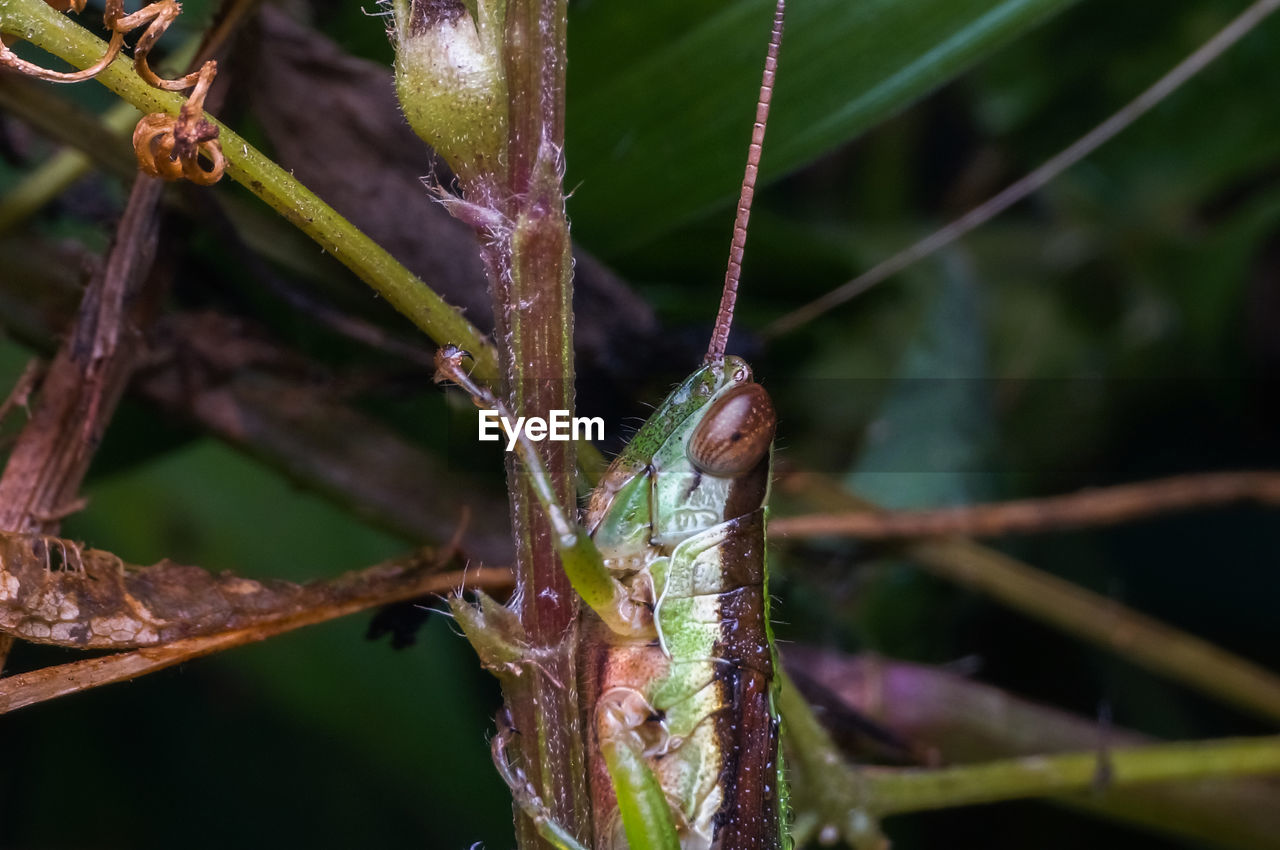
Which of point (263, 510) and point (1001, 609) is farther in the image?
point (1001, 609)

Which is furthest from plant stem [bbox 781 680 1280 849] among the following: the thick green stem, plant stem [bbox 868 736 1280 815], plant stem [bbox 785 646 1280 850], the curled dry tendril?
the curled dry tendril

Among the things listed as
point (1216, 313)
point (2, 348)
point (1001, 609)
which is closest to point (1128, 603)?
point (1001, 609)

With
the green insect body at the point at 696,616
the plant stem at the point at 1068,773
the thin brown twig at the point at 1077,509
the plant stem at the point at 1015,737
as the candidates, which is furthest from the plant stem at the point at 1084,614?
the green insect body at the point at 696,616

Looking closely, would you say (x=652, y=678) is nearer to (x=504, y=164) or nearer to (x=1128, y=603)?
(x=504, y=164)

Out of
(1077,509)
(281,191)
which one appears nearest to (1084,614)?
(1077,509)

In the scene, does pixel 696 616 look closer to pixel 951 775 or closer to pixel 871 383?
pixel 951 775
